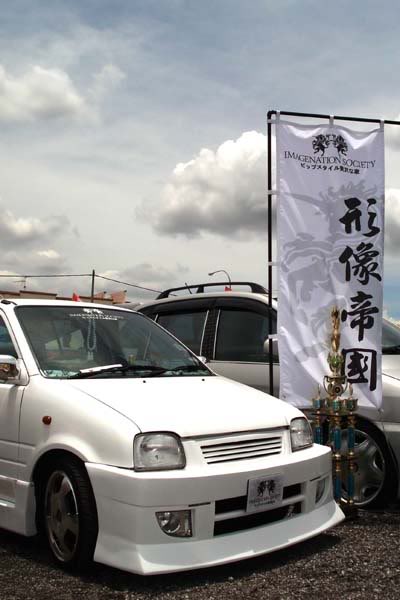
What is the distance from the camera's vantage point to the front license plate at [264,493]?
3.48 meters

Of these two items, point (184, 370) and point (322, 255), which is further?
point (322, 255)

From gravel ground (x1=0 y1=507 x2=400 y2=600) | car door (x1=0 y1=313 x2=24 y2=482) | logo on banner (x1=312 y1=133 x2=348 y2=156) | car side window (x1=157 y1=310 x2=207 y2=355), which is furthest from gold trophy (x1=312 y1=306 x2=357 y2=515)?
car door (x1=0 y1=313 x2=24 y2=482)

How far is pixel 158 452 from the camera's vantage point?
337 centimetres

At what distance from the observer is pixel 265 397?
14.1 ft

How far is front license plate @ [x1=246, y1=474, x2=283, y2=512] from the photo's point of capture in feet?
11.4

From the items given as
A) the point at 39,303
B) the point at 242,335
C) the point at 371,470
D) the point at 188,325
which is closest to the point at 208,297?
the point at 188,325

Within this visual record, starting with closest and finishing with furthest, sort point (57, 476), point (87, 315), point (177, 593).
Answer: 1. point (177, 593)
2. point (57, 476)
3. point (87, 315)

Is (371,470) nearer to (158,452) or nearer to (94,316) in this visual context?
(158,452)

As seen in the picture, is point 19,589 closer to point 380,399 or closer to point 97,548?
point 97,548

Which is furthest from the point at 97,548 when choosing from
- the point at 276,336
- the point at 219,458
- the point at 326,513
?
the point at 276,336

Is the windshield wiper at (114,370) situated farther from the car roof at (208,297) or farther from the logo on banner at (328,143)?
the logo on banner at (328,143)

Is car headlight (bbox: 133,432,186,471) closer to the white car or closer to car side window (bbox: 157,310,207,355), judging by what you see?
the white car

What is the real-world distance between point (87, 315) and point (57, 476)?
1.54 meters

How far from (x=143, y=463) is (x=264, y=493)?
728 mm
